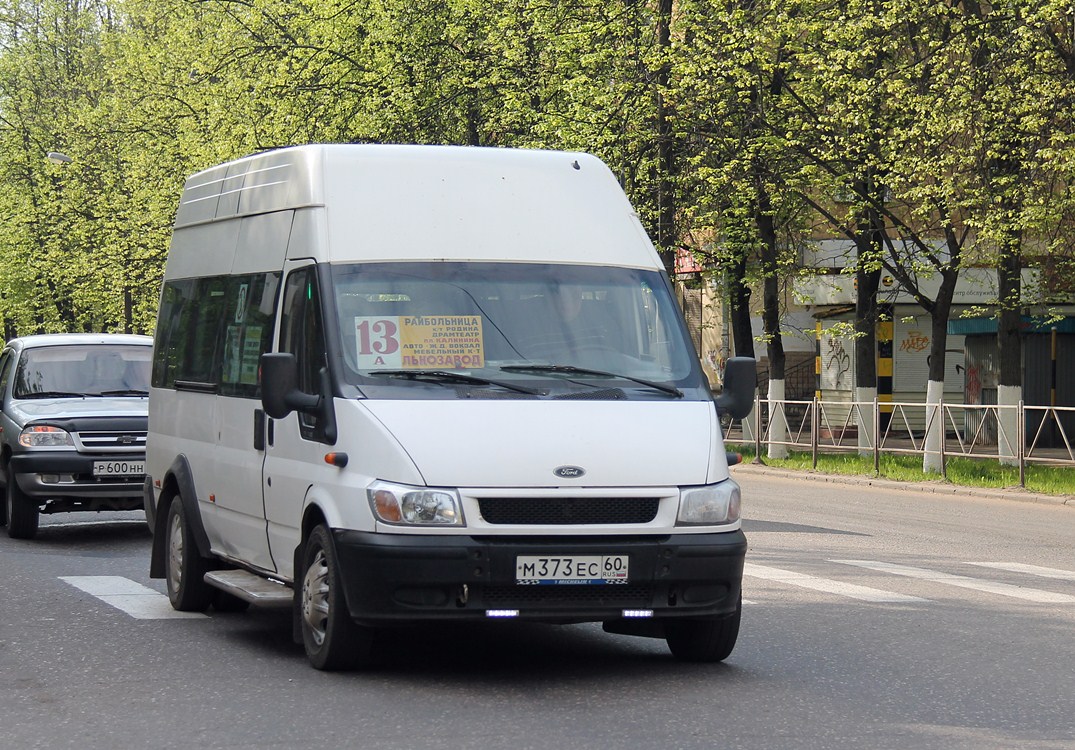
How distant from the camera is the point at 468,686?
26.3 ft

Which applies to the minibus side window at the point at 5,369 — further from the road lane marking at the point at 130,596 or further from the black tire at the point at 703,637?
the black tire at the point at 703,637

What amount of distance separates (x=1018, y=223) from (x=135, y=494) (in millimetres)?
13767

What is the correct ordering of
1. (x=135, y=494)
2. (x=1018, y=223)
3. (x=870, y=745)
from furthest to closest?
(x=1018, y=223)
(x=135, y=494)
(x=870, y=745)

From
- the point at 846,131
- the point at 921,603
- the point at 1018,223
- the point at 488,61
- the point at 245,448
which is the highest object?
the point at 488,61

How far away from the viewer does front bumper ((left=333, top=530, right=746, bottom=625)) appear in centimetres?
777

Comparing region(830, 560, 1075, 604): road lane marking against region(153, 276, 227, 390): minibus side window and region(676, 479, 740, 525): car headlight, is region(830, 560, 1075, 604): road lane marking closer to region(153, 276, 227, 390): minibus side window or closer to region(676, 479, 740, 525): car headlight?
region(676, 479, 740, 525): car headlight

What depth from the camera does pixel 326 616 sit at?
8273 millimetres

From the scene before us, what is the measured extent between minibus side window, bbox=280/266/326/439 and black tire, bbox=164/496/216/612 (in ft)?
6.41

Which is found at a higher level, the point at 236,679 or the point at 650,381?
the point at 650,381

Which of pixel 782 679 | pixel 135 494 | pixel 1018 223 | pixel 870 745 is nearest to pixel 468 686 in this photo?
pixel 782 679

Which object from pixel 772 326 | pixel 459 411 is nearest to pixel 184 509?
pixel 459 411

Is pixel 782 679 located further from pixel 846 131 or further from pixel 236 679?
pixel 846 131

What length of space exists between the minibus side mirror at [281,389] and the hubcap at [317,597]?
694mm

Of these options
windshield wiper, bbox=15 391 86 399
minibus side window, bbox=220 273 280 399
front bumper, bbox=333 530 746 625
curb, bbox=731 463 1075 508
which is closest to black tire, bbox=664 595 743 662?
front bumper, bbox=333 530 746 625
